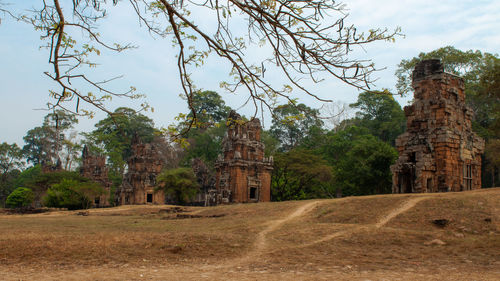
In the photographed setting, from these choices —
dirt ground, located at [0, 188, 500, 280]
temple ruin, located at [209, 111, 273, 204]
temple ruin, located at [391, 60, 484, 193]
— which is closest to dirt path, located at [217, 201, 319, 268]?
dirt ground, located at [0, 188, 500, 280]

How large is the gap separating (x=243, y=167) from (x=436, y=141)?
13910 mm

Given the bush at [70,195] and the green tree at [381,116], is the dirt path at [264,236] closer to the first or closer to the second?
the bush at [70,195]

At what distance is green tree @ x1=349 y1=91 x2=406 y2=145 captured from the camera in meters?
43.5

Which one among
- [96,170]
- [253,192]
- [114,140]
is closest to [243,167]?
[253,192]

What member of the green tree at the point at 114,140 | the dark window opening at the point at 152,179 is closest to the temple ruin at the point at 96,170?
the green tree at the point at 114,140

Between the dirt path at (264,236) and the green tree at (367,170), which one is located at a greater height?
the green tree at (367,170)

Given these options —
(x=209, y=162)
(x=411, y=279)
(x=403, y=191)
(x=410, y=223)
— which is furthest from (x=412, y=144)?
(x=209, y=162)

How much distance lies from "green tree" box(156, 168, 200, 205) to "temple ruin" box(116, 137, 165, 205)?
308cm

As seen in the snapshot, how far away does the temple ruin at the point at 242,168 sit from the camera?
28.7 meters

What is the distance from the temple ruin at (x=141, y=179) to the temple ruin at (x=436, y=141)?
25008 millimetres

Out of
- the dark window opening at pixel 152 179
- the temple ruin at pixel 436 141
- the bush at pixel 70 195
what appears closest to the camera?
the temple ruin at pixel 436 141

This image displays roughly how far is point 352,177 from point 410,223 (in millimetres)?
19197

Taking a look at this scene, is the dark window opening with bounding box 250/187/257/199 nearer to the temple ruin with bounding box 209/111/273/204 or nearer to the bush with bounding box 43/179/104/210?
the temple ruin with bounding box 209/111/273/204

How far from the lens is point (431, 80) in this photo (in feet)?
64.2
